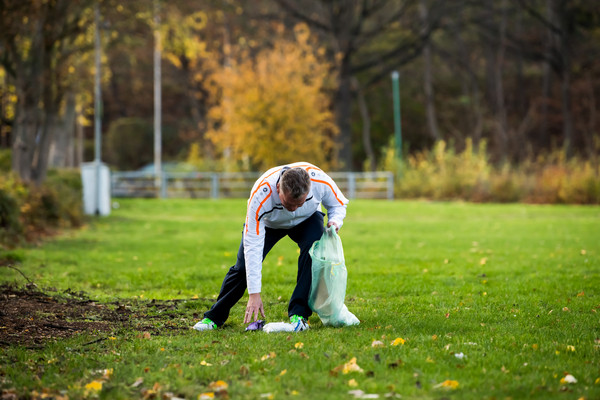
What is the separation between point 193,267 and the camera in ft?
36.2

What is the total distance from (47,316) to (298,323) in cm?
246

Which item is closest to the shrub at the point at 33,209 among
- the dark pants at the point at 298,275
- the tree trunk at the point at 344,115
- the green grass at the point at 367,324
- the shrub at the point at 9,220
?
the shrub at the point at 9,220

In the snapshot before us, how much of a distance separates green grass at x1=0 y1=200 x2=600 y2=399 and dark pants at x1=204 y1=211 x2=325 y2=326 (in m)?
0.21

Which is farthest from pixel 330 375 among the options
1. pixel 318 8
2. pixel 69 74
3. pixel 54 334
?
pixel 318 8

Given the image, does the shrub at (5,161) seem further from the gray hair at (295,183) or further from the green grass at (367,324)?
the gray hair at (295,183)

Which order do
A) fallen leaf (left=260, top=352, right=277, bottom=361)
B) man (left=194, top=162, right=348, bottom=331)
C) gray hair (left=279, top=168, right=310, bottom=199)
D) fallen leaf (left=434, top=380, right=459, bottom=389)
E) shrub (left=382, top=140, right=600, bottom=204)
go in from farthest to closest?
shrub (left=382, top=140, right=600, bottom=204)
man (left=194, top=162, right=348, bottom=331)
gray hair (left=279, top=168, right=310, bottom=199)
fallen leaf (left=260, top=352, right=277, bottom=361)
fallen leaf (left=434, top=380, right=459, bottom=389)

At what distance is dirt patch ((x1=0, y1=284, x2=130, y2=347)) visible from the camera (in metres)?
6.30

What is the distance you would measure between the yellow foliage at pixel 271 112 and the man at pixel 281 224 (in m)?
28.2

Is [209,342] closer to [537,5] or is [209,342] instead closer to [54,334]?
[54,334]

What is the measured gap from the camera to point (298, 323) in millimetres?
Result: 6453

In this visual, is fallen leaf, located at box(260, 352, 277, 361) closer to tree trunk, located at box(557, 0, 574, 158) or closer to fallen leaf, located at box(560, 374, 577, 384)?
fallen leaf, located at box(560, 374, 577, 384)

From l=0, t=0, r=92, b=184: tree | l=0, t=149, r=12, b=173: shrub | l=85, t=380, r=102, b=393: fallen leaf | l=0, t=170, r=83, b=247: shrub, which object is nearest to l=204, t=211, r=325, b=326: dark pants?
l=85, t=380, r=102, b=393: fallen leaf

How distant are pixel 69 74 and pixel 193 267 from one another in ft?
40.2

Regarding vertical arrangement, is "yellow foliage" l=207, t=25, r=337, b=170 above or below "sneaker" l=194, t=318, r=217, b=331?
above
